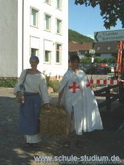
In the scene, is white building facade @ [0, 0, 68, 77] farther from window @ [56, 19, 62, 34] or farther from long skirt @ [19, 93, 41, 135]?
long skirt @ [19, 93, 41, 135]

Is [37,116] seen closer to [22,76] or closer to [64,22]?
[22,76]

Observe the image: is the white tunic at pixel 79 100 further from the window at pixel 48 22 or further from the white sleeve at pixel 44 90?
the window at pixel 48 22

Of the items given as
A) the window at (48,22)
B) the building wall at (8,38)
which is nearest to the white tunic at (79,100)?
the building wall at (8,38)

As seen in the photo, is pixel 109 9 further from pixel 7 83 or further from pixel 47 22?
pixel 47 22

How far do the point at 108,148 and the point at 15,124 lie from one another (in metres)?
3.20

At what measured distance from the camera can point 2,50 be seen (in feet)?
108

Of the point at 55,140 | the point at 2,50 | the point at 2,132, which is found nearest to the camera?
the point at 55,140

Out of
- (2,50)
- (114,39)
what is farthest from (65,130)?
(2,50)

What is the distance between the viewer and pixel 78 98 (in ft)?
25.5

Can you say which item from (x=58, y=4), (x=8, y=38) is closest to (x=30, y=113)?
(x=8, y=38)

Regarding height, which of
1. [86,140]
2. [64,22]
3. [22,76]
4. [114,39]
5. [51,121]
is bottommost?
[86,140]

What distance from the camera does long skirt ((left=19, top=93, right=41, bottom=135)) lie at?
305 inches

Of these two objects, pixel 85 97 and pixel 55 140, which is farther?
pixel 55 140

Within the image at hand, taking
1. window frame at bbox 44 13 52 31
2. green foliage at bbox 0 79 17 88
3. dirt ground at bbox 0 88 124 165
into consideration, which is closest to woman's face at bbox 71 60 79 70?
dirt ground at bbox 0 88 124 165
